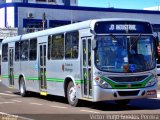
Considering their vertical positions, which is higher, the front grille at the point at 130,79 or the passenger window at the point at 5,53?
the passenger window at the point at 5,53

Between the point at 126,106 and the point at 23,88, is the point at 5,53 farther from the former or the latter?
the point at 126,106

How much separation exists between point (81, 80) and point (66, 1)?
68.0 m

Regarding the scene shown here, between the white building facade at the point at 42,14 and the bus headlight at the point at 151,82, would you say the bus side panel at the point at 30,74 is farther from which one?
the white building facade at the point at 42,14

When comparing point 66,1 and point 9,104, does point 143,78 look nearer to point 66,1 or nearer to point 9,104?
point 9,104

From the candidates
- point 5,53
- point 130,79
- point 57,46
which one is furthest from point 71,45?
point 5,53

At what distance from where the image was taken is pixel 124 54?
52.4ft

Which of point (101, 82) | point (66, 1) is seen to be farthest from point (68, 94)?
point (66, 1)

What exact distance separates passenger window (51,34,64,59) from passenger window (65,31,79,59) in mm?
477

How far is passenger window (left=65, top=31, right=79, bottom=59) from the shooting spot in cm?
1725

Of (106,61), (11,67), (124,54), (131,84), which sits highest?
(124,54)

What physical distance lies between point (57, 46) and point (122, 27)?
363cm

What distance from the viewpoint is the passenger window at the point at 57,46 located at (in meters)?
18.6

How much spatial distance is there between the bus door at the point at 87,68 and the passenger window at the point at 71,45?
0.67 meters

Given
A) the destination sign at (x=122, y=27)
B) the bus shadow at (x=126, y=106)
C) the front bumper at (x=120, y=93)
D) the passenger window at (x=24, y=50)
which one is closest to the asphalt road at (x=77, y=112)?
the bus shadow at (x=126, y=106)
